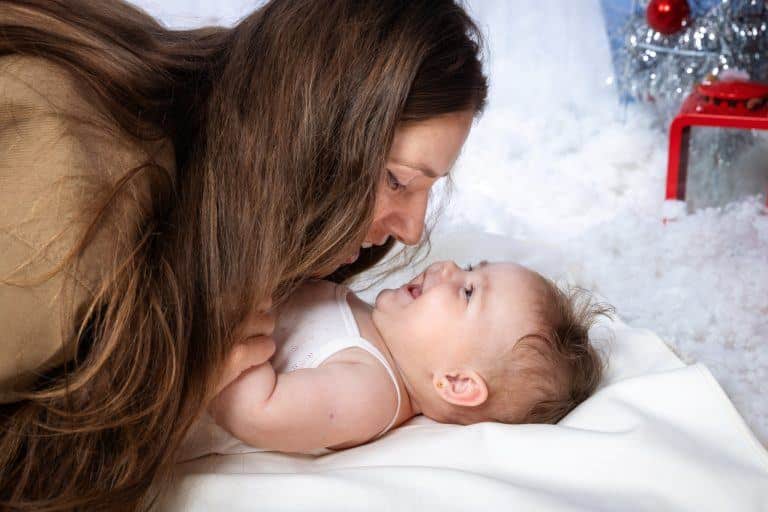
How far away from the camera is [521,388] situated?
1.42m

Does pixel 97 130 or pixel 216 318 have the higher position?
pixel 97 130

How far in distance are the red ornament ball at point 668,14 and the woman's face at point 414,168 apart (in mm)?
1583

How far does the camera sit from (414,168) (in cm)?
132

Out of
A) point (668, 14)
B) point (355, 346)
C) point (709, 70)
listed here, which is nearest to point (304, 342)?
point (355, 346)

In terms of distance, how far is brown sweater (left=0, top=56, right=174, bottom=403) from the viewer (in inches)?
41.4

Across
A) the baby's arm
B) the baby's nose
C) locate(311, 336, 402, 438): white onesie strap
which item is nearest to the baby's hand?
the baby's arm

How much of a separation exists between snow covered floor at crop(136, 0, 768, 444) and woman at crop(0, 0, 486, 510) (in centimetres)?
51

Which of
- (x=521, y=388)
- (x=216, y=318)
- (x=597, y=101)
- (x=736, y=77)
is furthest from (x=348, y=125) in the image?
(x=597, y=101)

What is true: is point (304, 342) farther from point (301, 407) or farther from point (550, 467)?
point (550, 467)

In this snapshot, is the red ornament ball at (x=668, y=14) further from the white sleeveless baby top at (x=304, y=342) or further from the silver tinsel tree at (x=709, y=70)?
the white sleeveless baby top at (x=304, y=342)

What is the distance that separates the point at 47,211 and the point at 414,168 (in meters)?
0.51

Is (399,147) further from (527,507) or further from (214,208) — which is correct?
(527,507)

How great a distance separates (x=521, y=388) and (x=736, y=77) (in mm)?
1536

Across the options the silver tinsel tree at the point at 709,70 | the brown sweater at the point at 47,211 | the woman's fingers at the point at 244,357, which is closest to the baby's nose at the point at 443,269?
the woman's fingers at the point at 244,357
